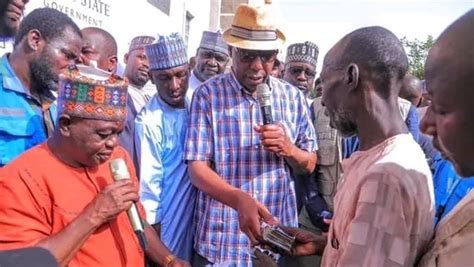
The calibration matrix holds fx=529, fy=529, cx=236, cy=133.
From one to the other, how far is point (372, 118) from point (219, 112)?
1279 mm

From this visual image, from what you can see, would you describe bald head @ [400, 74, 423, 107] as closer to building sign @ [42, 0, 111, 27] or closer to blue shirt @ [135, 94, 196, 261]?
blue shirt @ [135, 94, 196, 261]

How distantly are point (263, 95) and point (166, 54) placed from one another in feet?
3.20

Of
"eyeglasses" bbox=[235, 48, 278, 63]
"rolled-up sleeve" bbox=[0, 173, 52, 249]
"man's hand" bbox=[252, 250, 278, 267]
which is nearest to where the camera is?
"rolled-up sleeve" bbox=[0, 173, 52, 249]

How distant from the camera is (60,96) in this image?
235 cm

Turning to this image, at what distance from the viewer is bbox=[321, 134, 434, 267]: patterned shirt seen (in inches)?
62.4

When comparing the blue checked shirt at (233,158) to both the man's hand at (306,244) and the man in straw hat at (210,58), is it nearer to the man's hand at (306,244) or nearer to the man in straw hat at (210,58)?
the man's hand at (306,244)

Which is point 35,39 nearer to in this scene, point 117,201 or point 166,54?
point 166,54

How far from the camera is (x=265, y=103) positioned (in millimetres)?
2871

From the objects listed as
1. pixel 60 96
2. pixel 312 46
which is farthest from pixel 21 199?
pixel 312 46

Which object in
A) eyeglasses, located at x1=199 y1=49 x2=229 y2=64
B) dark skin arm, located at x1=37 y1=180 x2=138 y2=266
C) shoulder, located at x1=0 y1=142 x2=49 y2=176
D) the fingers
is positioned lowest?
the fingers

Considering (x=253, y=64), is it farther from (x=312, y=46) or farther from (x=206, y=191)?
(x=312, y=46)

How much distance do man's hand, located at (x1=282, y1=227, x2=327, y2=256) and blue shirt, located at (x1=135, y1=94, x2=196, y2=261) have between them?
956 millimetres

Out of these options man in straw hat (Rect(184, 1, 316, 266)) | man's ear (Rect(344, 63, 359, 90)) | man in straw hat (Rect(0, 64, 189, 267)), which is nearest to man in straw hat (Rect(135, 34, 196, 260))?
man in straw hat (Rect(184, 1, 316, 266))

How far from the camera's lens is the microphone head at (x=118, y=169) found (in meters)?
2.32
